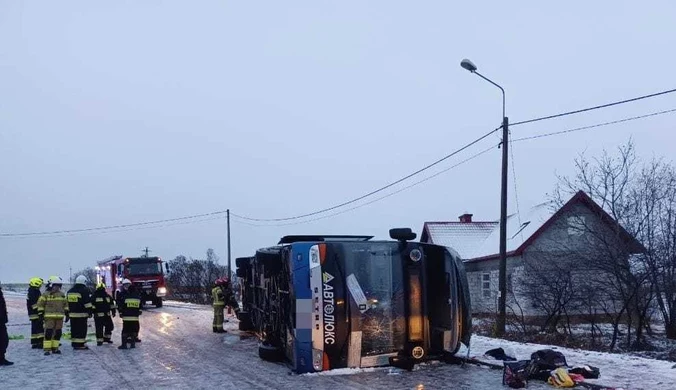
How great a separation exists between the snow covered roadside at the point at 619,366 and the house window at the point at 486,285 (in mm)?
19533

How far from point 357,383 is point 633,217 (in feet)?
36.2

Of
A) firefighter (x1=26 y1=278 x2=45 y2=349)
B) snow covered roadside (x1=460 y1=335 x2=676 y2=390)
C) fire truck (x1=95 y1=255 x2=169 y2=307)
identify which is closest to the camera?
snow covered roadside (x1=460 y1=335 x2=676 y2=390)

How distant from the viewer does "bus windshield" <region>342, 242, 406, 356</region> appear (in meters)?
11.0

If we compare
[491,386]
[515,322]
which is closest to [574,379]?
[491,386]

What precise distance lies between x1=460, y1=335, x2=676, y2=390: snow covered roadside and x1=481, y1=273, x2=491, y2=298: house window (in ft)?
64.1

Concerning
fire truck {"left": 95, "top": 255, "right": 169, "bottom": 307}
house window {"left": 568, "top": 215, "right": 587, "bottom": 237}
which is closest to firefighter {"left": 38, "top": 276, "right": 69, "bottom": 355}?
house window {"left": 568, "top": 215, "right": 587, "bottom": 237}

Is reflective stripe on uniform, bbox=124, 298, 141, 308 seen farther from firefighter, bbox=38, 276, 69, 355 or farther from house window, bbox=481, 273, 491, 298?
house window, bbox=481, 273, 491, 298

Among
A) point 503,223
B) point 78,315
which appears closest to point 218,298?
point 78,315

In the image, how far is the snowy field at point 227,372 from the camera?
1032cm

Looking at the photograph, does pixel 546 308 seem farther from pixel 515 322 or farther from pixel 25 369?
pixel 25 369

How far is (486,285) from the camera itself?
34.5 m

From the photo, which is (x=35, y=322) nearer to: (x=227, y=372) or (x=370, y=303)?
(x=227, y=372)

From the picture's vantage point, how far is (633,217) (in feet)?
60.3

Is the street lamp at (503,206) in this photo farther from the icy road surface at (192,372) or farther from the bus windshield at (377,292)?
the bus windshield at (377,292)
